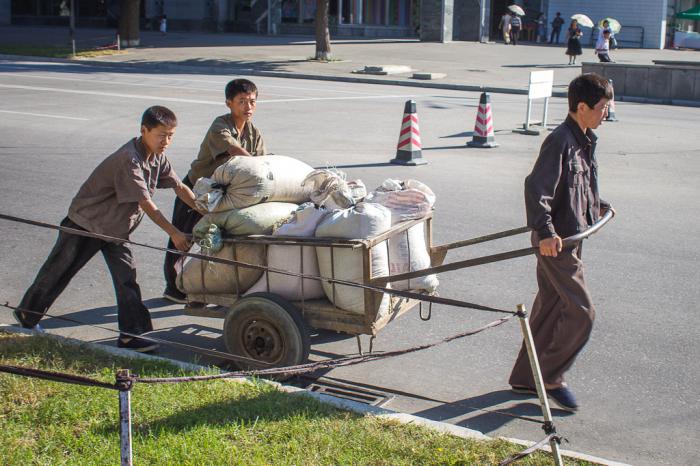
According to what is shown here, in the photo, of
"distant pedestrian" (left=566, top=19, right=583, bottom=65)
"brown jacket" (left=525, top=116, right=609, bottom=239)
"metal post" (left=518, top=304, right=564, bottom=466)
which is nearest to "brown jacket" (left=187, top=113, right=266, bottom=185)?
"brown jacket" (left=525, top=116, right=609, bottom=239)

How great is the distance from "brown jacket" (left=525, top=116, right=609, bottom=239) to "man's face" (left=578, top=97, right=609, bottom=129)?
Answer: 0.20 ft


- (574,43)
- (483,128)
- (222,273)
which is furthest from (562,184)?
(574,43)

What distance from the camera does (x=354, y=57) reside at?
117ft

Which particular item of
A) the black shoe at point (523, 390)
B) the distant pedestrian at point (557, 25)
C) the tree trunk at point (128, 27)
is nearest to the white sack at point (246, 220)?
the black shoe at point (523, 390)

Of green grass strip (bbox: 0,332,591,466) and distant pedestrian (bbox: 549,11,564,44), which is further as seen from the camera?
distant pedestrian (bbox: 549,11,564,44)

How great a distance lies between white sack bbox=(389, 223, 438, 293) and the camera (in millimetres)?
5441

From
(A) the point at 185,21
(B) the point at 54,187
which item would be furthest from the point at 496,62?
(B) the point at 54,187

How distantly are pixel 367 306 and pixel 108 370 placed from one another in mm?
1551

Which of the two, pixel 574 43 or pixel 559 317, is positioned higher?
pixel 574 43

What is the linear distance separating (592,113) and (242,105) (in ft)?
8.19

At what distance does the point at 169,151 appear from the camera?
1370cm

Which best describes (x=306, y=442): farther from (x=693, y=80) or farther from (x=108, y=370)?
(x=693, y=80)

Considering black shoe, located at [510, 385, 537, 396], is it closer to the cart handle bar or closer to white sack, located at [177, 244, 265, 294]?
the cart handle bar

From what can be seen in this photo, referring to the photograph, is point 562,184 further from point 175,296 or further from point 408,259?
point 175,296
